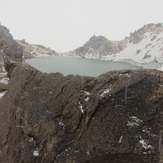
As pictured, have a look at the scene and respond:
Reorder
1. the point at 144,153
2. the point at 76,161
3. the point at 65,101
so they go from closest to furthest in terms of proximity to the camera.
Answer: the point at 144,153 → the point at 76,161 → the point at 65,101

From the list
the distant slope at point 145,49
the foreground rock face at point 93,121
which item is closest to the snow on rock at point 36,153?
the foreground rock face at point 93,121

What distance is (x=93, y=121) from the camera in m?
12.3

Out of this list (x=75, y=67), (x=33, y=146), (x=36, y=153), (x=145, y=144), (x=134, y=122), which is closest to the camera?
(x=145, y=144)

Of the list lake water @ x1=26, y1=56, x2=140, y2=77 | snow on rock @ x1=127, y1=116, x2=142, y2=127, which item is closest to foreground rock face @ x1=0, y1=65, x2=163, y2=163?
snow on rock @ x1=127, y1=116, x2=142, y2=127

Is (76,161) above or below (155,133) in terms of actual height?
below

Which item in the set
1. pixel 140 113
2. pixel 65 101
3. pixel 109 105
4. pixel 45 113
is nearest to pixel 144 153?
pixel 140 113

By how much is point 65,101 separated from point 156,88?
6.19 m

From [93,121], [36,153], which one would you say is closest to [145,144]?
[93,121]

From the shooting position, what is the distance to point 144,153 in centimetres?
1056

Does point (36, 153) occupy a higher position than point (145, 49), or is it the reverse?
point (145, 49)

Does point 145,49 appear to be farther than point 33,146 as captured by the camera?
Yes

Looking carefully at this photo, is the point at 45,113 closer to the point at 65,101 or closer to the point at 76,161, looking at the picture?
the point at 65,101

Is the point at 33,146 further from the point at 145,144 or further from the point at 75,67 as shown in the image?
the point at 75,67

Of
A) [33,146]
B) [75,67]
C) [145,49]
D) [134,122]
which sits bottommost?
[75,67]
